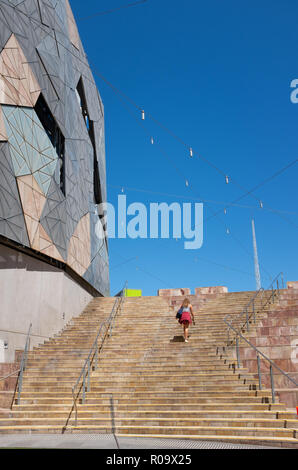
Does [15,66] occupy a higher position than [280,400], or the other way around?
[15,66]

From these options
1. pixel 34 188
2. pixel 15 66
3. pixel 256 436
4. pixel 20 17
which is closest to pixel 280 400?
pixel 256 436

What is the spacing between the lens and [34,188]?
1622 cm

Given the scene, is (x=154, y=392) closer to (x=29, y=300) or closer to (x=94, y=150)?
(x=29, y=300)

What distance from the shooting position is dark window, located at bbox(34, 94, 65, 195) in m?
18.3

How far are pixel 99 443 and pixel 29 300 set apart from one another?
9128mm

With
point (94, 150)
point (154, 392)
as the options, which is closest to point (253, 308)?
point (154, 392)

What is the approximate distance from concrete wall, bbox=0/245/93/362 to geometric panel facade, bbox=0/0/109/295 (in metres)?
0.69

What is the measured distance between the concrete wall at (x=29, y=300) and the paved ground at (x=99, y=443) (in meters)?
5.76

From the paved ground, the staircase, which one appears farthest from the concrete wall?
the paved ground

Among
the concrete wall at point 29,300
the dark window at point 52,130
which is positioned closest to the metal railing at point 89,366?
the concrete wall at point 29,300

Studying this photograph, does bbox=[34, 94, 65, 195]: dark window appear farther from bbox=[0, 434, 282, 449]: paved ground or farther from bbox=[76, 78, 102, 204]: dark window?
bbox=[0, 434, 282, 449]: paved ground

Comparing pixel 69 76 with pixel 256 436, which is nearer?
pixel 256 436

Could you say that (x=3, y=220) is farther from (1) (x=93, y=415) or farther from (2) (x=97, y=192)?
(2) (x=97, y=192)
